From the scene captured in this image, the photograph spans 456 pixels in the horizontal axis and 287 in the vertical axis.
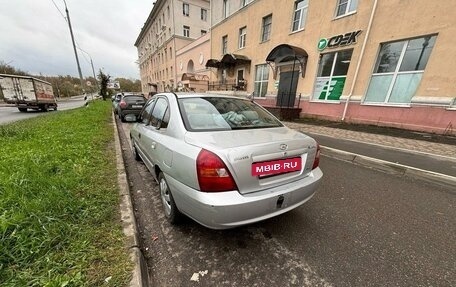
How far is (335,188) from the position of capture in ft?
11.3

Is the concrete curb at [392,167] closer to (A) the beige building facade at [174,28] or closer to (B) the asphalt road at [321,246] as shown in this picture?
(B) the asphalt road at [321,246]

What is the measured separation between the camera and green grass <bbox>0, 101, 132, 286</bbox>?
1571 millimetres

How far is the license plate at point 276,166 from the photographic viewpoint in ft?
5.97

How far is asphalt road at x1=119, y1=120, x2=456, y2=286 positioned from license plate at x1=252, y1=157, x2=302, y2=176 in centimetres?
83

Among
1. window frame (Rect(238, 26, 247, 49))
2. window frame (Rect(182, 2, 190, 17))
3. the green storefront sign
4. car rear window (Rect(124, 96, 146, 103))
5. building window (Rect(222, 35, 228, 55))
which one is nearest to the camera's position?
the green storefront sign

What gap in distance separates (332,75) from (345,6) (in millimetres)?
3223

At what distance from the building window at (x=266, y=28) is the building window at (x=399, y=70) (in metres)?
7.91

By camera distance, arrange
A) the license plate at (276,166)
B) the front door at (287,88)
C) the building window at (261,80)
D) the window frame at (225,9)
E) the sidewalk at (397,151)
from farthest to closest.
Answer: the window frame at (225,9) → the building window at (261,80) → the front door at (287,88) → the sidewalk at (397,151) → the license plate at (276,166)

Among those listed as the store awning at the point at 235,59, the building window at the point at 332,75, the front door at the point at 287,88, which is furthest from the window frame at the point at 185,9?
the building window at the point at 332,75

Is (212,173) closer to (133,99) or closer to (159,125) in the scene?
(159,125)

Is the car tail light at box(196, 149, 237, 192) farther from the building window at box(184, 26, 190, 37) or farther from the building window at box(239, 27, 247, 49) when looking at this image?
the building window at box(184, 26, 190, 37)

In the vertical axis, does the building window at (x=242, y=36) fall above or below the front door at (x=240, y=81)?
above

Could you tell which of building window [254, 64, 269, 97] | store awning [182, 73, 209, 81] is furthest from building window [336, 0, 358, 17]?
store awning [182, 73, 209, 81]

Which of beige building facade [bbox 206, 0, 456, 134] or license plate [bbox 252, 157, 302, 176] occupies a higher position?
beige building facade [bbox 206, 0, 456, 134]
